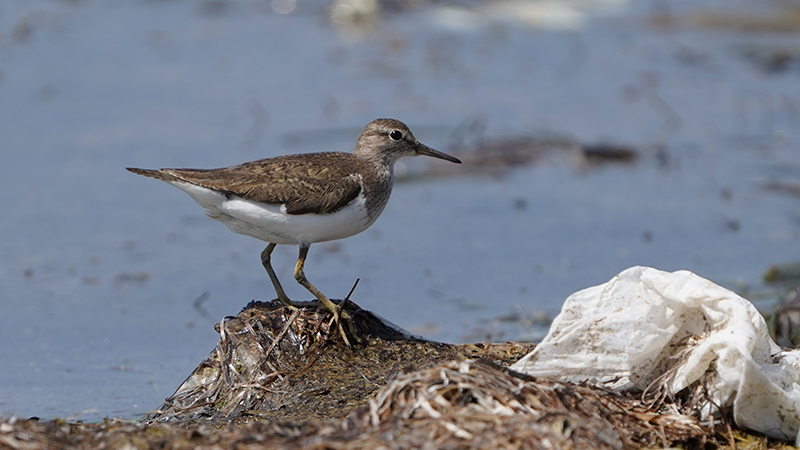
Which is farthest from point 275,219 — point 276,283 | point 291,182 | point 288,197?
point 276,283

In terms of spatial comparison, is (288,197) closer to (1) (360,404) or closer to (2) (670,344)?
(1) (360,404)

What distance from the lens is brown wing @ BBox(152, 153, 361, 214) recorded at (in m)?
6.11

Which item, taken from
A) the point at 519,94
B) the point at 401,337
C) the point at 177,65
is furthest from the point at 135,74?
the point at 401,337

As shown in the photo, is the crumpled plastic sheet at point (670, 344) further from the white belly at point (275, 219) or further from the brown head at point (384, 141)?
the brown head at point (384, 141)

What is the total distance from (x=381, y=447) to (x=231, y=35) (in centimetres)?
1182

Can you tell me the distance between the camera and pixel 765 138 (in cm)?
1198

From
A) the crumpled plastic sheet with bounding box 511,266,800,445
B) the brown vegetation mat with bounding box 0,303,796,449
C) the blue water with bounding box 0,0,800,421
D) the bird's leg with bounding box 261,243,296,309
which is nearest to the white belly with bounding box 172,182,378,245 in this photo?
the bird's leg with bounding box 261,243,296,309

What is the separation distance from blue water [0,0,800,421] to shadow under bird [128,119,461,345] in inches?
47.1

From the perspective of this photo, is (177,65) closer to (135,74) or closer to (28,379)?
(135,74)

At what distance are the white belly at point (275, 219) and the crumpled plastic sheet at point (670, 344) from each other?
5.50 ft

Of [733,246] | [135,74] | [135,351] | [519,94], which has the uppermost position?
[135,74]

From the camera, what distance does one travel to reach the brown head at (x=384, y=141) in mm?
6969

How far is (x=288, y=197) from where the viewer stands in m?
6.11

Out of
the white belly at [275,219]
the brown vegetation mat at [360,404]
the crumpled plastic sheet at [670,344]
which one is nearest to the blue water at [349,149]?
the brown vegetation mat at [360,404]
